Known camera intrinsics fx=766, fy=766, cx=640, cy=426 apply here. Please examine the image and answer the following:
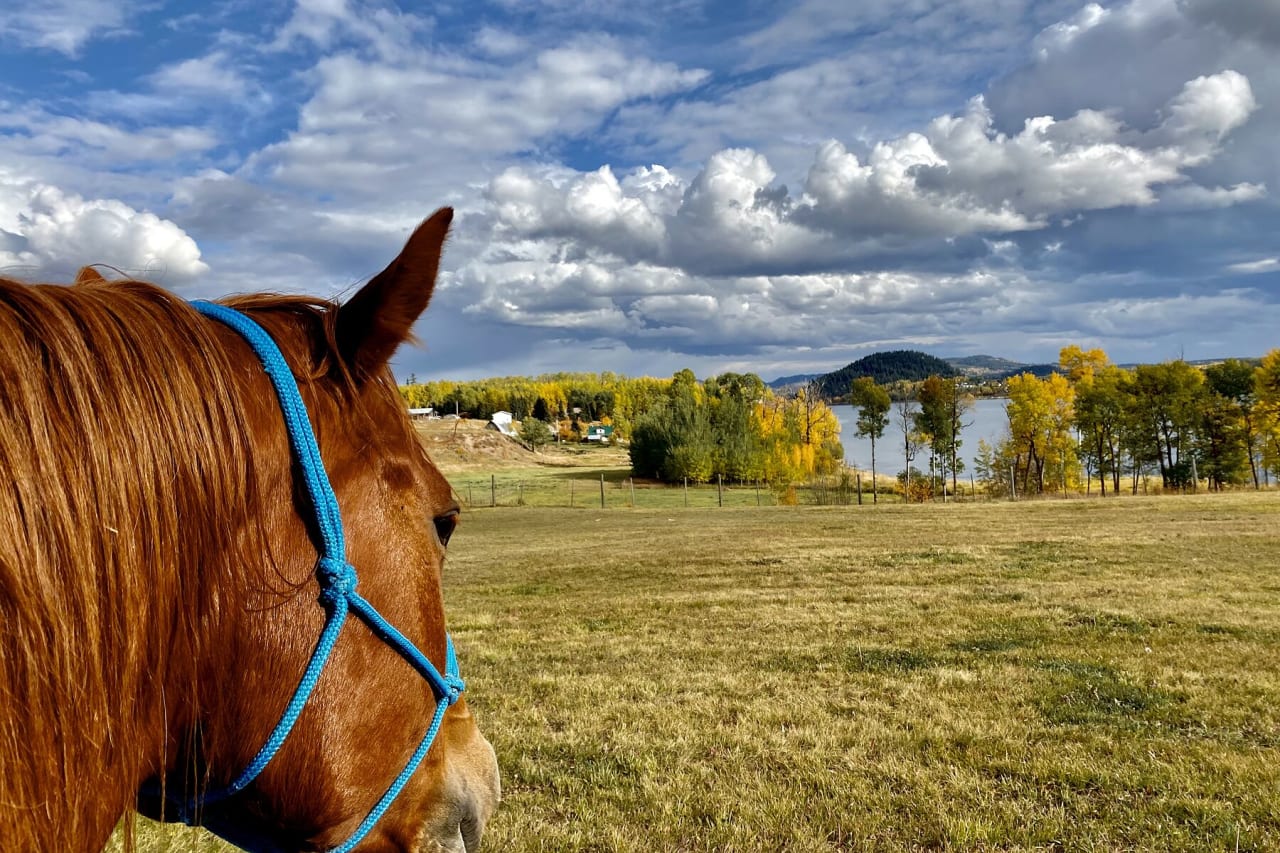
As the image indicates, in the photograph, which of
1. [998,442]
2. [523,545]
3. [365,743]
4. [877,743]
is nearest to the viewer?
[365,743]

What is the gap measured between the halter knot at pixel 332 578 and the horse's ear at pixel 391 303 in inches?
12.5

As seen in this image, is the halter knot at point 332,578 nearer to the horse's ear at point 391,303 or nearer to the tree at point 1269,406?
the horse's ear at point 391,303

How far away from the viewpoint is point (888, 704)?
5473mm

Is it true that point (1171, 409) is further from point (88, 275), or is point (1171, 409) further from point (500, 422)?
point (88, 275)

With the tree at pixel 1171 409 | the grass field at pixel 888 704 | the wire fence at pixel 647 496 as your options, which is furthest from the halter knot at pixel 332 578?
the tree at pixel 1171 409

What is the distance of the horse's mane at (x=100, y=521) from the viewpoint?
2.85 ft

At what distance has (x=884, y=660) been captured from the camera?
6.73 meters

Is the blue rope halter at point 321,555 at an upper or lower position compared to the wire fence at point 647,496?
upper

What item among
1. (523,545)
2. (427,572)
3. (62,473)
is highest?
(62,473)

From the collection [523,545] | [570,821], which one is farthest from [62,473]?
[523,545]

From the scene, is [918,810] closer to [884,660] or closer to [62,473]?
[884,660]

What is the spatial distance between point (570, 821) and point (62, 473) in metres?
3.47

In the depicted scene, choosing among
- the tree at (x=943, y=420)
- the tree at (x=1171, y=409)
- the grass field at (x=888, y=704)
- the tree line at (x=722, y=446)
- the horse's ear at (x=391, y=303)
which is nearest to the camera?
the horse's ear at (x=391, y=303)

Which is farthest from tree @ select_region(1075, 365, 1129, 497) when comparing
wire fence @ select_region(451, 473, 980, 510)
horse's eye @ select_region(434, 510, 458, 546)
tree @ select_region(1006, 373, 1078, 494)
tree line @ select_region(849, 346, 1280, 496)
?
horse's eye @ select_region(434, 510, 458, 546)
